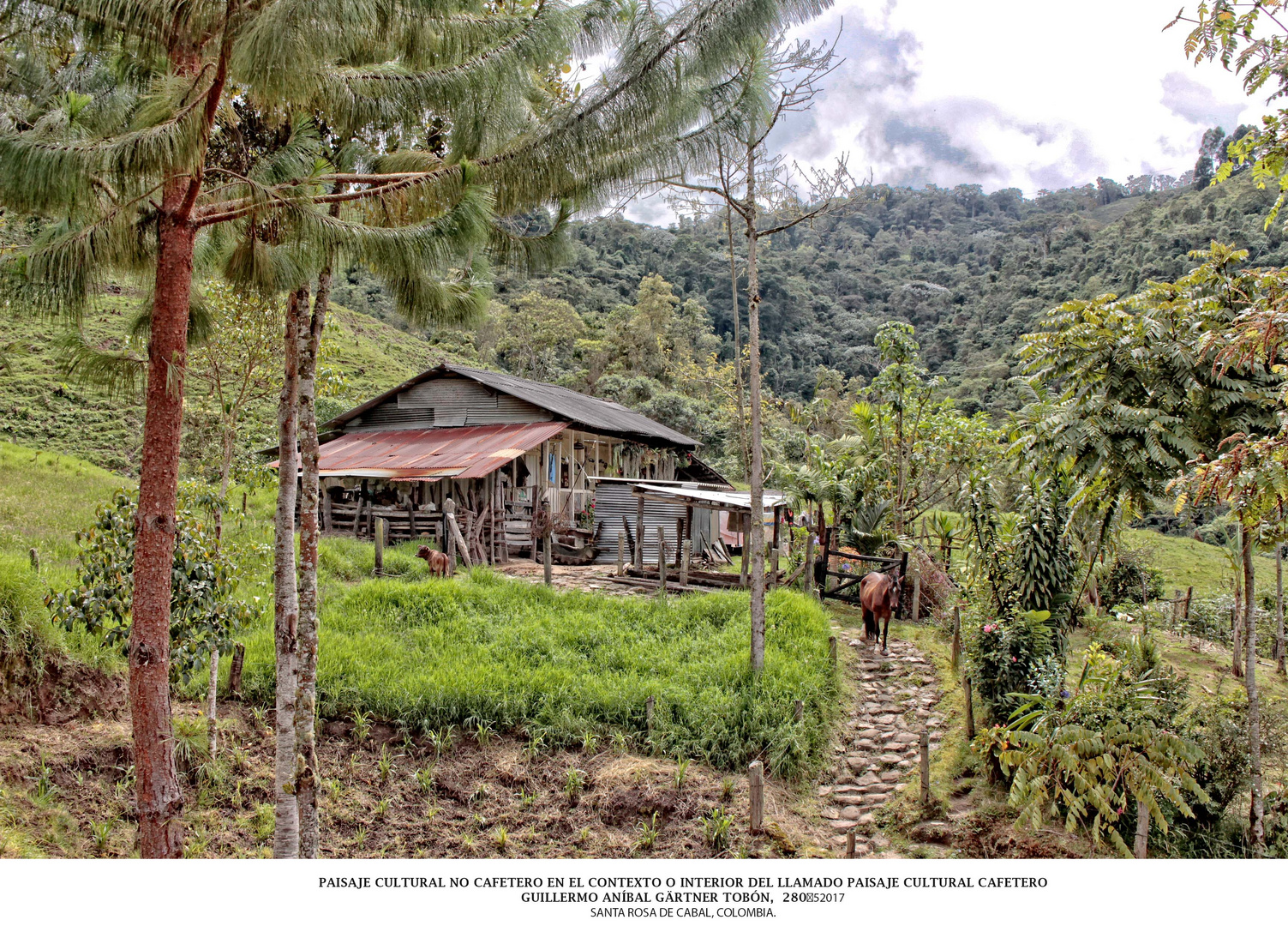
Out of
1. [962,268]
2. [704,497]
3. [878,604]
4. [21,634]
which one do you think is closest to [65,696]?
[21,634]

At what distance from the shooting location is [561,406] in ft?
55.0

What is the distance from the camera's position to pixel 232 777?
5.72 meters

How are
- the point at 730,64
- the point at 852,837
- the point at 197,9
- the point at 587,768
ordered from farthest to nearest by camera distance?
1. the point at 587,768
2. the point at 852,837
3. the point at 730,64
4. the point at 197,9

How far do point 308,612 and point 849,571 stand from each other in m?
10.7

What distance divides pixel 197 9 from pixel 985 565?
7616 mm

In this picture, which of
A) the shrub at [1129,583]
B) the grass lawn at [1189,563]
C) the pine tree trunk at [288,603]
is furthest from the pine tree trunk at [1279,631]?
the pine tree trunk at [288,603]

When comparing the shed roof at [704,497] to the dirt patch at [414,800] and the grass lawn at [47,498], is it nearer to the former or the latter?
the dirt patch at [414,800]

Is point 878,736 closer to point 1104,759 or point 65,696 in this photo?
point 1104,759

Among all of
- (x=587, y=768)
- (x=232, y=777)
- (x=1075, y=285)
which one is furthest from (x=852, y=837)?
(x=1075, y=285)

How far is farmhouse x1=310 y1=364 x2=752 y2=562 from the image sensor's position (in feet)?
46.5

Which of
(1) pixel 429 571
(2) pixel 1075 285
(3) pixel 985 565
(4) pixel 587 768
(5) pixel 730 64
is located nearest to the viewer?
(5) pixel 730 64

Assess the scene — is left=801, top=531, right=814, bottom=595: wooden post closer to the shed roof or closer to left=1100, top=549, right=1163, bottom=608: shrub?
the shed roof

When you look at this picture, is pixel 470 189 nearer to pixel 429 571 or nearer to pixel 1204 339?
pixel 1204 339
